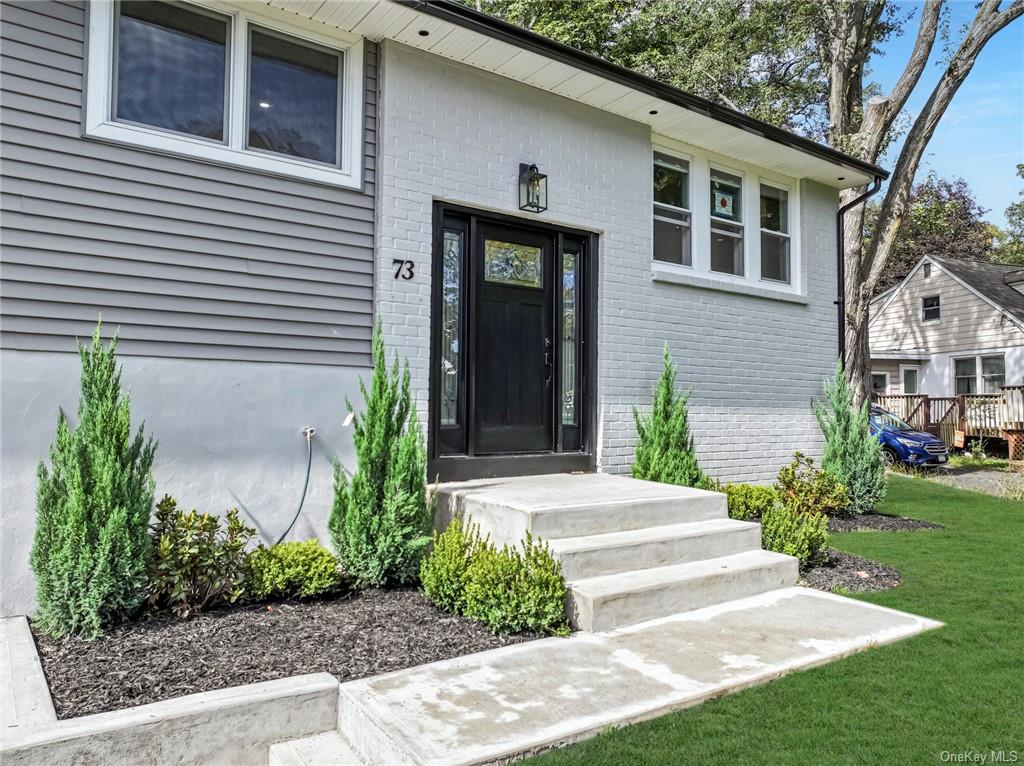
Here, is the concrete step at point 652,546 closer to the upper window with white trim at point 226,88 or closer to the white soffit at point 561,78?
the upper window with white trim at point 226,88

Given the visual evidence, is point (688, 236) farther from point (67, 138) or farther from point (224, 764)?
point (224, 764)

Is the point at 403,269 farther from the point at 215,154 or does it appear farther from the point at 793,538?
the point at 793,538

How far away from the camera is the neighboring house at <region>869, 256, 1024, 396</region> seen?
17.5 m

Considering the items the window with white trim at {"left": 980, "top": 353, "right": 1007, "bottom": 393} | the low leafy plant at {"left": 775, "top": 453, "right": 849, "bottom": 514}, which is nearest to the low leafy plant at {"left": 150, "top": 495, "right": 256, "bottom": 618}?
the low leafy plant at {"left": 775, "top": 453, "right": 849, "bottom": 514}

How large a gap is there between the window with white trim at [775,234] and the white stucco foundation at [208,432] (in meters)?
5.19

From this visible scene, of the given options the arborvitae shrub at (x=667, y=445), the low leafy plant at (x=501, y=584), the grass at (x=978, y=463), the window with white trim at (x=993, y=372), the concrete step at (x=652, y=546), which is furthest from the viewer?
the window with white trim at (x=993, y=372)

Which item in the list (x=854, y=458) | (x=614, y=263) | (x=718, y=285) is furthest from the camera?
(x=854, y=458)

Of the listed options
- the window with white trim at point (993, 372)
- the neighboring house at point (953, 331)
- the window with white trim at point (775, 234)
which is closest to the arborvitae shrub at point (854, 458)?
the window with white trim at point (775, 234)

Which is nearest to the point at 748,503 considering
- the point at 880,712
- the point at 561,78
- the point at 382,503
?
the point at 880,712

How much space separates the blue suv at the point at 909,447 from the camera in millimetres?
12859

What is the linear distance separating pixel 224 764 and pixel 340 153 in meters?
3.85

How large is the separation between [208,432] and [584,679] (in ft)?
8.99

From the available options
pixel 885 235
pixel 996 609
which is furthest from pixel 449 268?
pixel 885 235

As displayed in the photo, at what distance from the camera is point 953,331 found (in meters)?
18.9
